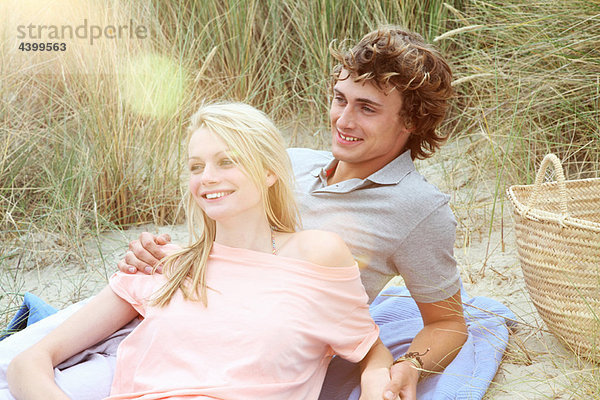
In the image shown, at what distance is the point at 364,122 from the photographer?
97.2 inches

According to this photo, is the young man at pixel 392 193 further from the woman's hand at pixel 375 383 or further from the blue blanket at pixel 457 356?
the woman's hand at pixel 375 383

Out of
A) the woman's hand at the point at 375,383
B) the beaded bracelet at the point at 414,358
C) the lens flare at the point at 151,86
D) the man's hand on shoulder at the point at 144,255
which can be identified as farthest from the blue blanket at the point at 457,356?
the lens flare at the point at 151,86

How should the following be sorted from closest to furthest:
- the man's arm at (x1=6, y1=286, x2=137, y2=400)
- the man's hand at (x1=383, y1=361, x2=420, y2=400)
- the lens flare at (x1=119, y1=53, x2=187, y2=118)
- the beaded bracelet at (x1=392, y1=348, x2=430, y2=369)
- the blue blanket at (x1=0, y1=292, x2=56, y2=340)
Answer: the man's arm at (x1=6, y1=286, x2=137, y2=400), the man's hand at (x1=383, y1=361, x2=420, y2=400), the beaded bracelet at (x1=392, y1=348, x2=430, y2=369), the blue blanket at (x1=0, y1=292, x2=56, y2=340), the lens flare at (x1=119, y1=53, x2=187, y2=118)

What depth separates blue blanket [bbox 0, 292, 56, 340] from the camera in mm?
2576

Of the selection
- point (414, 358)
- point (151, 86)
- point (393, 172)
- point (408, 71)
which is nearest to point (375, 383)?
point (414, 358)

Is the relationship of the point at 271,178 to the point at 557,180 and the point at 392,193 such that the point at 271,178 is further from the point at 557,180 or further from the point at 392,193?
the point at 557,180

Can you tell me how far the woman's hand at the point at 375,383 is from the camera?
200 centimetres

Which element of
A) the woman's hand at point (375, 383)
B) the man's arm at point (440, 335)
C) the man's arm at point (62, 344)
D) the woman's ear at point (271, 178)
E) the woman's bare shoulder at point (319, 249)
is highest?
the woman's ear at point (271, 178)

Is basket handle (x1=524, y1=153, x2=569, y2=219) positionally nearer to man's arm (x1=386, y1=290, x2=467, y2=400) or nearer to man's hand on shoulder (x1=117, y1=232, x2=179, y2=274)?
man's arm (x1=386, y1=290, x2=467, y2=400)

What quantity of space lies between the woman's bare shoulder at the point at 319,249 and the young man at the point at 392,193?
1.07ft

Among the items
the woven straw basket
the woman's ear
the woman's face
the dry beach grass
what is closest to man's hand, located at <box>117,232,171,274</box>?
the woman's face

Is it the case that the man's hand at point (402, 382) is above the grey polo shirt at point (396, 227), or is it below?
below

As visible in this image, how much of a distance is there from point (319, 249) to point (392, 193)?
475 millimetres

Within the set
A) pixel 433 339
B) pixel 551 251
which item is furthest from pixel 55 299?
pixel 551 251
